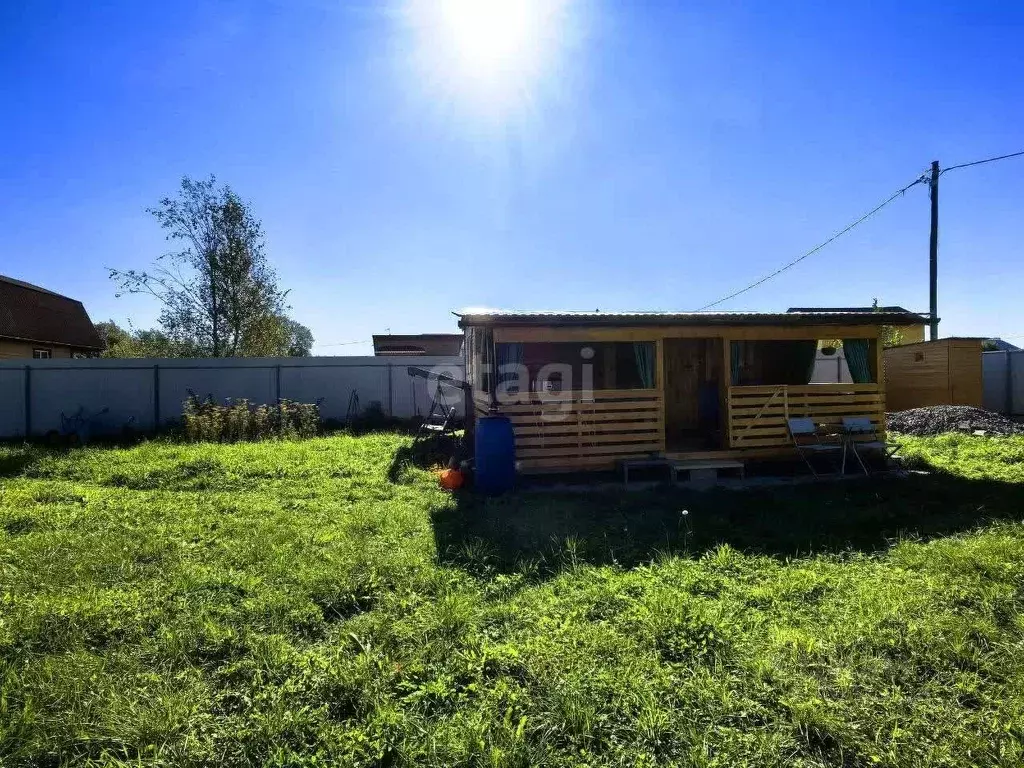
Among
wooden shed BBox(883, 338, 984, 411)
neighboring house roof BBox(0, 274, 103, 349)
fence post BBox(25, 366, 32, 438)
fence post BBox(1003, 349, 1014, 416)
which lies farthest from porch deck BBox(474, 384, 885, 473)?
neighboring house roof BBox(0, 274, 103, 349)

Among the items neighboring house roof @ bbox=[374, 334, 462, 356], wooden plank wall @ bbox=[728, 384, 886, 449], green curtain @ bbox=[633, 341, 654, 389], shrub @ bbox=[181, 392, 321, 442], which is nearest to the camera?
green curtain @ bbox=[633, 341, 654, 389]

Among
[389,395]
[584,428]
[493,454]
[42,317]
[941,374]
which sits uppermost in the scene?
[42,317]

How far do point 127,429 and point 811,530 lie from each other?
569 inches

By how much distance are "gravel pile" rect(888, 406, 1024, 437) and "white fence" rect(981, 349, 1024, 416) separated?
12.3ft

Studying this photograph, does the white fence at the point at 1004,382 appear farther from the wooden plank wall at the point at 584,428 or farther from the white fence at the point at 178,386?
the white fence at the point at 178,386

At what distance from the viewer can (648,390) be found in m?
8.13

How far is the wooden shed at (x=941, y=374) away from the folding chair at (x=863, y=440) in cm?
708

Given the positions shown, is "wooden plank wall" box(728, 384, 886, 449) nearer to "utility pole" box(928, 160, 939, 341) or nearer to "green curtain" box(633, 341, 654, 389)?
"green curtain" box(633, 341, 654, 389)

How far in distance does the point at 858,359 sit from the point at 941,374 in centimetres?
740

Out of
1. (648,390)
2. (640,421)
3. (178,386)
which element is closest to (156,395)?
(178,386)

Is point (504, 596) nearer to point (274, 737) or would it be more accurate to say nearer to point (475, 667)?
point (475, 667)

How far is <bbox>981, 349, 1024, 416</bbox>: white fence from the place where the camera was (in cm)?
1502

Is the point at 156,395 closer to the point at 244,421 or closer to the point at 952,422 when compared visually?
the point at 244,421

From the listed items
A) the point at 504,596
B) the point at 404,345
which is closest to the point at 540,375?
the point at 504,596
